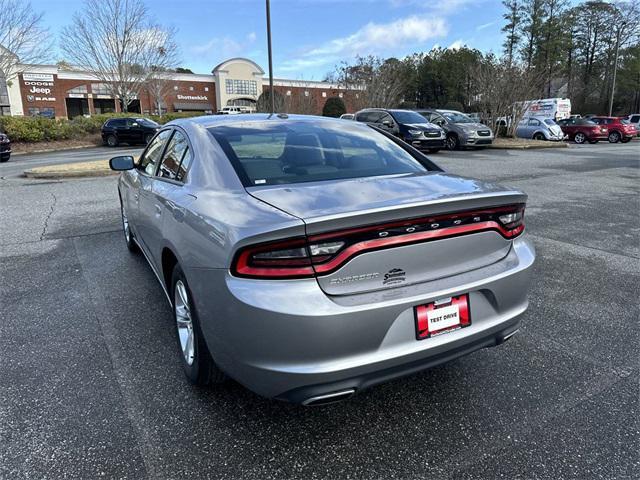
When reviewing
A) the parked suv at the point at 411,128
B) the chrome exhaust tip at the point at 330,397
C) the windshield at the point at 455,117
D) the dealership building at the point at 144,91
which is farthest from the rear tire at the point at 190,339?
the dealership building at the point at 144,91

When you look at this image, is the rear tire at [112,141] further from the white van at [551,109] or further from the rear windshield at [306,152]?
the white van at [551,109]

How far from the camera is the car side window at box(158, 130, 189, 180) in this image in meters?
3.23

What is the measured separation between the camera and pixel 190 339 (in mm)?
2801

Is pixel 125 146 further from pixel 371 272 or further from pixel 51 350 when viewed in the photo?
pixel 371 272

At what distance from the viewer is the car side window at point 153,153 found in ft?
12.5

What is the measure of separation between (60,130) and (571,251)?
2838 centimetres

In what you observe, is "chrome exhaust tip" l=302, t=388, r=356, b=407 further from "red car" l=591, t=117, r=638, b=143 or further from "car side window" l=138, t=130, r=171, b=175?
"red car" l=591, t=117, r=638, b=143

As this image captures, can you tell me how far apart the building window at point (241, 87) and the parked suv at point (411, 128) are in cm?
5651

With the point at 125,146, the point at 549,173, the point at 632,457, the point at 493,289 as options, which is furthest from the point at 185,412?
the point at 125,146

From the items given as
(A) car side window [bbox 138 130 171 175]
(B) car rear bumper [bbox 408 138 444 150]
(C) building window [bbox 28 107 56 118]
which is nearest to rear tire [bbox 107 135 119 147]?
(B) car rear bumper [bbox 408 138 444 150]

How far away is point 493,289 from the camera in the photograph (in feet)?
7.72

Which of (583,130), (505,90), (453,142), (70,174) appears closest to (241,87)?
(583,130)

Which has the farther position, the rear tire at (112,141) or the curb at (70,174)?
the rear tire at (112,141)

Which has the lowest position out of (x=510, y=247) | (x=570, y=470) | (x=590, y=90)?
(x=570, y=470)
